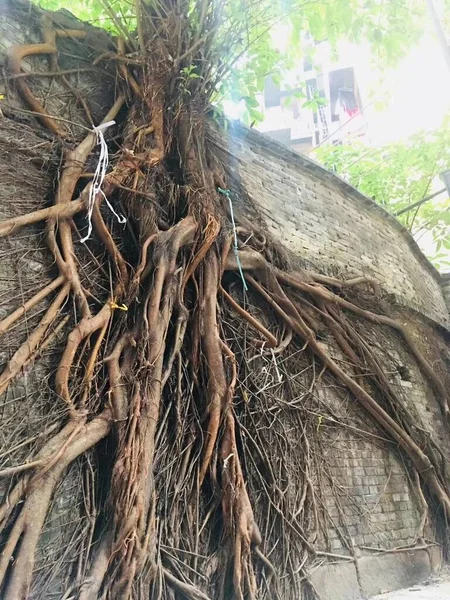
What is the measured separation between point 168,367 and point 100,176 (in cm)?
113

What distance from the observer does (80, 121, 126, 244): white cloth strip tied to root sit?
273 centimetres

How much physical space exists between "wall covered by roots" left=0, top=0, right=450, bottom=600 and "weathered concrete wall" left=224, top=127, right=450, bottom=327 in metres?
0.09

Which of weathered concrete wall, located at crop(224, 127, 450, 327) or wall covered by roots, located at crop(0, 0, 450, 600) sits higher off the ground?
weathered concrete wall, located at crop(224, 127, 450, 327)

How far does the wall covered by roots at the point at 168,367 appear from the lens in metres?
2.19

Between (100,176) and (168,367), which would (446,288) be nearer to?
(168,367)

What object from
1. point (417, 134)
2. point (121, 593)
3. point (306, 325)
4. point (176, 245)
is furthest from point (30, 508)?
point (417, 134)

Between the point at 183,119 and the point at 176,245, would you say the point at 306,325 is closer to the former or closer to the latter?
the point at 176,245

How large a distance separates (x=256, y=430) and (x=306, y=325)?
0.91 metres

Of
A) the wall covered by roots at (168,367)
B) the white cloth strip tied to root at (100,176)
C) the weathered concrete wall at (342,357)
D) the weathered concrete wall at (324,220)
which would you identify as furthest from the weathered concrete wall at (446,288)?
the white cloth strip tied to root at (100,176)

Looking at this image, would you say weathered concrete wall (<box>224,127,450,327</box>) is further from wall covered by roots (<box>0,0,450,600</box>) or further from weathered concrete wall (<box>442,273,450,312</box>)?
weathered concrete wall (<box>442,273,450,312</box>)

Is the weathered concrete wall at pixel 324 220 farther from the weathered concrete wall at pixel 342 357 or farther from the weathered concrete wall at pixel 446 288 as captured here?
the weathered concrete wall at pixel 446 288

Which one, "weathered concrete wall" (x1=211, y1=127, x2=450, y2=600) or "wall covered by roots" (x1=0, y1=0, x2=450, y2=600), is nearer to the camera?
"wall covered by roots" (x1=0, y1=0, x2=450, y2=600)

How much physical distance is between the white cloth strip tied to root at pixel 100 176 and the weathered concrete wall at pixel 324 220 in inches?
44.9

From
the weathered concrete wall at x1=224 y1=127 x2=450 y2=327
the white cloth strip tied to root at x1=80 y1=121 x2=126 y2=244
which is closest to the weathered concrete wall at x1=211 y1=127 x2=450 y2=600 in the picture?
the weathered concrete wall at x1=224 y1=127 x2=450 y2=327
